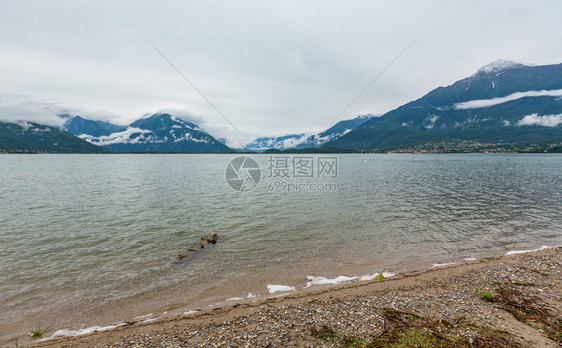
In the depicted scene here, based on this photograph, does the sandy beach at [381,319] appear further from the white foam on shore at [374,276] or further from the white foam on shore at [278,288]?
the white foam on shore at [374,276]

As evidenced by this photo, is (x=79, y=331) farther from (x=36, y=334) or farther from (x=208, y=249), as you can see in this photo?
(x=208, y=249)

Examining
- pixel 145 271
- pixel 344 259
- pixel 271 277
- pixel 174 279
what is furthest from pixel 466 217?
pixel 145 271

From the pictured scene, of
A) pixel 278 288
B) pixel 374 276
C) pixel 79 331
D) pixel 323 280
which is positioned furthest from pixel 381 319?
pixel 79 331

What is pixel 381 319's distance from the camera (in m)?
10.9

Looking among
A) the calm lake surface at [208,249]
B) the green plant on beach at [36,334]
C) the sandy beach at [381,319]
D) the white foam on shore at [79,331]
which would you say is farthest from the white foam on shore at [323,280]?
the green plant on beach at [36,334]

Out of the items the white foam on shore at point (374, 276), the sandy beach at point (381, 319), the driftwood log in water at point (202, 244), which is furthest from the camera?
the driftwood log in water at point (202, 244)

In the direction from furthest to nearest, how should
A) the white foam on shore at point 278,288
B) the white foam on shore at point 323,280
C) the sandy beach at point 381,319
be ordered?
the white foam on shore at point 323,280, the white foam on shore at point 278,288, the sandy beach at point 381,319

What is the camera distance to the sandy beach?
969cm

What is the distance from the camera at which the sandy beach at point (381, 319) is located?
31.8ft

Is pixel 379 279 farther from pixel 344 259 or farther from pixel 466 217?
pixel 466 217

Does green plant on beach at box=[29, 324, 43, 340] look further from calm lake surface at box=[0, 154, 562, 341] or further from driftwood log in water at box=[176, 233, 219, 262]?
driftwood log in water at box=[176, 233, 219, 262]

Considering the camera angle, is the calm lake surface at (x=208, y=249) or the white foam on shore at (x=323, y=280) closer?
the calm lake surface at (x=208, y=249)

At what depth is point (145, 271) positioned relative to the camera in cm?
1769

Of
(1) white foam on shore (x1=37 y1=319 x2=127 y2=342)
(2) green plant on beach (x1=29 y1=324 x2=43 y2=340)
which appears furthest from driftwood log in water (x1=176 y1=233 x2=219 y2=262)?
(2) green plant on beach (x1=29 y1=324 x2=43 y2=340)
